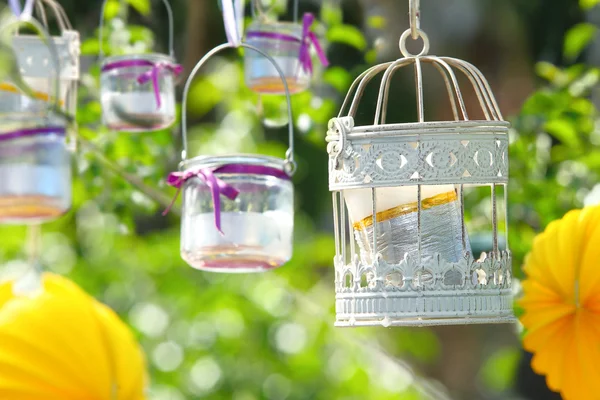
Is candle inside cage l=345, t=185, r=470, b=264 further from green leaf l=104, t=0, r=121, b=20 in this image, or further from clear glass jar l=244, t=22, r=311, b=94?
green leaf l=104, t=0, r=121, b=20

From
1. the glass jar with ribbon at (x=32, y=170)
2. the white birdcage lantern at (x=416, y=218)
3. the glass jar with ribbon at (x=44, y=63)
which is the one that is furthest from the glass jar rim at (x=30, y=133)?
the glass jar with ribbon at (x=44, y=63)

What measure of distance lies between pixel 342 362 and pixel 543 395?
94 cm

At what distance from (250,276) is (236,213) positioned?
1.26 metres

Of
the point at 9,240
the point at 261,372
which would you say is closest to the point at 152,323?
the point at 261,372

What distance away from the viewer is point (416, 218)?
1456 mm

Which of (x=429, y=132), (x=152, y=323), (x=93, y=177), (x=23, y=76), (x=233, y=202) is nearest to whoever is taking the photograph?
(x=429, y=132)

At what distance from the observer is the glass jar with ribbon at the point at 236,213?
4.86ft

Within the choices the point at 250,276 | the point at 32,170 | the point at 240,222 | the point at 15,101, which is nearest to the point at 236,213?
the point at 240,222

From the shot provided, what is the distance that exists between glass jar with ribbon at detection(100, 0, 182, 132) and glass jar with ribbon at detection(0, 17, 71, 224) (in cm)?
70

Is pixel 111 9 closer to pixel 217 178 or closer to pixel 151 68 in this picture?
pixel 151 68

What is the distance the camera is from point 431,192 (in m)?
1.49

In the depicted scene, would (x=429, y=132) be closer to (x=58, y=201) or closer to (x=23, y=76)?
(x=58, y=201)

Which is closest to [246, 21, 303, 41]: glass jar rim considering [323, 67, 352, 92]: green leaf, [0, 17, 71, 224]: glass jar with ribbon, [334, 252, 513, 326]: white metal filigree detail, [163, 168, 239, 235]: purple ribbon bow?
[323, 67, 352, 92]: green leaf

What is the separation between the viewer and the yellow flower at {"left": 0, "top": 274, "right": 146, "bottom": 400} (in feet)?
4.15
